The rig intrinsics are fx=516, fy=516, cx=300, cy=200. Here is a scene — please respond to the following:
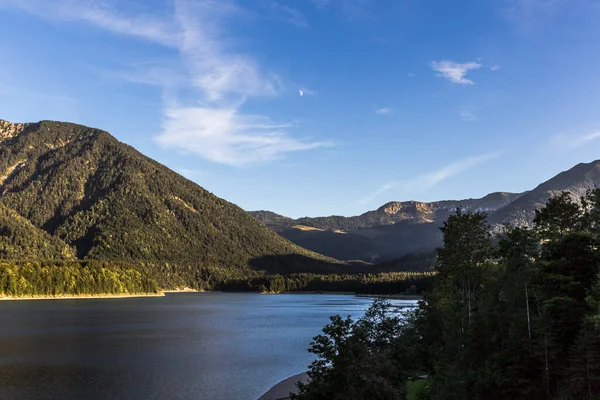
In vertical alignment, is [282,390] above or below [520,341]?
below

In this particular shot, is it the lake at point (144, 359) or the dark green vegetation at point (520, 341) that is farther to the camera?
the lake at point (144, 359)

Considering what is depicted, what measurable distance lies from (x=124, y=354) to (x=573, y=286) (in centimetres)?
7136

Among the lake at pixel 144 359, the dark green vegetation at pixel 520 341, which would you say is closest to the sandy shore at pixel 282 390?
the lake at pixel 144 359

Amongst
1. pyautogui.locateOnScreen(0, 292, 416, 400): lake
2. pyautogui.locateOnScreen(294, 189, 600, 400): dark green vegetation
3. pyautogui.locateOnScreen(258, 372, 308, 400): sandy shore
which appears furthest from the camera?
pyautogui.locateOnScreen(0, 292, 416, 400): lake

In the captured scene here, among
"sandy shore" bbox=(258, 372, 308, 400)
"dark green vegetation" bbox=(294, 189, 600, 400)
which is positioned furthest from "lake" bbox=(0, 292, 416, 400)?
"dark green vegetation" bbox=(294, 189, 600, 400)

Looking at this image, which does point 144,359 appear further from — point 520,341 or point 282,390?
point 520,341

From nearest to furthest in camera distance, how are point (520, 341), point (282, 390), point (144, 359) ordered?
point (520, 341) < point (282, 390) < point (144, 359)

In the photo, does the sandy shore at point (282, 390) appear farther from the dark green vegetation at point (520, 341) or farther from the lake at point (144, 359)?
the dark green vegetation at point (520, 341)

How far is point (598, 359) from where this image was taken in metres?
31.8

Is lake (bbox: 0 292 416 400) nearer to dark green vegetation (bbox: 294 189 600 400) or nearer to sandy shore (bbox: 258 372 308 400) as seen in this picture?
sandy shore (bbox: 258 372 308 400)

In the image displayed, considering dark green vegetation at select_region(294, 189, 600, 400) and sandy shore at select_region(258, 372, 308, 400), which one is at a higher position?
dark green vegetation at select_region(294, 189, 600, 400)

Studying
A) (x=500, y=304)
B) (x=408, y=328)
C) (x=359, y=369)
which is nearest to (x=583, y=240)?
(x=500, y=304)

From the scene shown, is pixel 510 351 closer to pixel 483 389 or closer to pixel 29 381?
pixel 483 389

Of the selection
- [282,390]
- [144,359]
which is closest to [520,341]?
[282,390]
